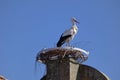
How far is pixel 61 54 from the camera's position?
24.3m

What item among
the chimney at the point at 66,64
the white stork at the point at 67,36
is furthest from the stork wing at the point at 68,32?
the chimney at the point at 66,64

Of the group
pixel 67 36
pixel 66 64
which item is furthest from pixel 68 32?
pixel 66 64

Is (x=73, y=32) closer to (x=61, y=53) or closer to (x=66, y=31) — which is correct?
(x=66, y=31)

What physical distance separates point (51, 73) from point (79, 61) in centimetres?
176

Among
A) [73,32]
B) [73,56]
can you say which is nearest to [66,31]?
[73,32]

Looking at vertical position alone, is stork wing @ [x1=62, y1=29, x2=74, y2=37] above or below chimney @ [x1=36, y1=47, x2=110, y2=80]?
above

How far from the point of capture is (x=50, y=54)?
24.4m

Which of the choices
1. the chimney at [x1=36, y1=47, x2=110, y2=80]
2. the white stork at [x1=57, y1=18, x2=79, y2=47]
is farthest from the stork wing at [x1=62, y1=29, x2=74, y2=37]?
the chimney at [x1=36, y1=47, x2=110, y2=80]

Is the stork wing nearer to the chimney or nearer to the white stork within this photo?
the white stork

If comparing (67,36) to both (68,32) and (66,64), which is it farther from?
(66,64)

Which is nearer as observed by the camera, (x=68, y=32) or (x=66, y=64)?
(x=66, y=64)

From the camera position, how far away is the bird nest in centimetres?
2388

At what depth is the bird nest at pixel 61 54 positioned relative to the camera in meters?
23.9

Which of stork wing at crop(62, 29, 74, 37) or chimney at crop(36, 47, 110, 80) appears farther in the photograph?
stork wing at crop(62, 29, 74, 37)
